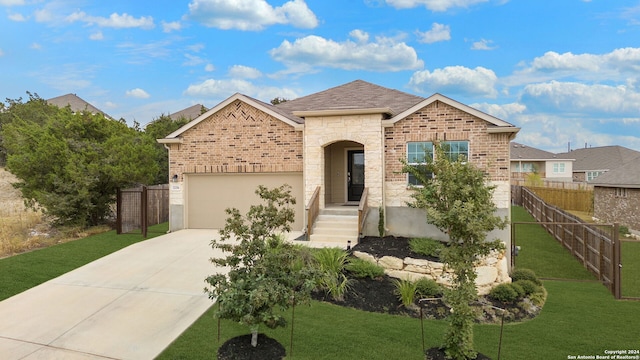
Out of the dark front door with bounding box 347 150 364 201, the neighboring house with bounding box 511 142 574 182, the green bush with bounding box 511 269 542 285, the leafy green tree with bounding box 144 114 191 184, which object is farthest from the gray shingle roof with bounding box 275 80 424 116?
the neighboring house with bounding box 511 142 574 182

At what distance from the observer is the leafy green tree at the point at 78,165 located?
14.4m

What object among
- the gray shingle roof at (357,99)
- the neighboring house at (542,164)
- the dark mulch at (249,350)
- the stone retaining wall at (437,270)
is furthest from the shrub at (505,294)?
the neighboring house at (542,164)

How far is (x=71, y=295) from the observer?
27.5 ft

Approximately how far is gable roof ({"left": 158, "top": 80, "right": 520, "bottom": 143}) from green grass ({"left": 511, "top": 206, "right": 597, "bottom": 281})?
172 inches

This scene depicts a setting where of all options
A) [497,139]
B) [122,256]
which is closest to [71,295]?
[122,256]

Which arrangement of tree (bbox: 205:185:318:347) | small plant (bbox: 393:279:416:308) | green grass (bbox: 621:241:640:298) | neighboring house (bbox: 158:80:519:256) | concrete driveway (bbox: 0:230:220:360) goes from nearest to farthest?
tree (bbox: 205:185:318:347), concrete driveway (bbox: 0:230:220:360), small plant (bbox: 393:279:416:308), green grass (bbox: 621:241:640:298), neighboring house (bbox: 158:80:519:256)

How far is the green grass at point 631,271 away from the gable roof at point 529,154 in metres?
30.0

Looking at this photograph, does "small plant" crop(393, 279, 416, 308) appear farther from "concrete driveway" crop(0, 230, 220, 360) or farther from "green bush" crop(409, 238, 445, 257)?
"concrete driveway" crop(0, 230, 220, 360)

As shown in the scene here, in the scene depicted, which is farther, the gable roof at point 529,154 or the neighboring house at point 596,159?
the gable roof at point 529,154

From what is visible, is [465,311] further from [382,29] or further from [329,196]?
[382,29]

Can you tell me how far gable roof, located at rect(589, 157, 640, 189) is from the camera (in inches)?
773

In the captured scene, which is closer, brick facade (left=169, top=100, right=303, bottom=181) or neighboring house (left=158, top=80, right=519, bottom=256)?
neighboring house (left=158, top=80, right=519, bottom=256)

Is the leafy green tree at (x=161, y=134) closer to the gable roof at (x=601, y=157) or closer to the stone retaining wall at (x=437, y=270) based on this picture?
the stone retaining wall at (x=437, y=270)

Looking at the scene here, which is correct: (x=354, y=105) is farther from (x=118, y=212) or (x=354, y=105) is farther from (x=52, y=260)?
(x=52, y=260)
